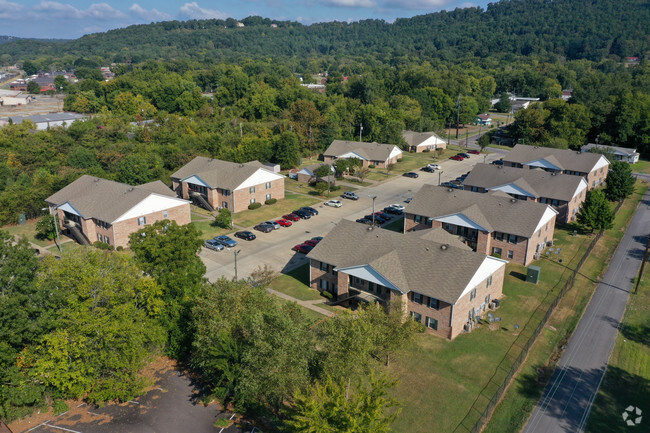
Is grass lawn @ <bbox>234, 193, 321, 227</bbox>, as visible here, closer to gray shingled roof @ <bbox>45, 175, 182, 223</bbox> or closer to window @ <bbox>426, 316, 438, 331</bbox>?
gray shingled roof @ <bbox>45, 175, 182, 223</bbox>

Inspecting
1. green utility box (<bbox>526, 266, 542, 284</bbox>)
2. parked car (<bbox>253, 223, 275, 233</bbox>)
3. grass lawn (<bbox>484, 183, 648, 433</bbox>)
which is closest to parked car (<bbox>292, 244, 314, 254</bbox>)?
parked car (<bbox>253, 223, 275, 233</bbox>)

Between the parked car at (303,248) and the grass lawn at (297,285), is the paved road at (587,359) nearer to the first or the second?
the grass lawn at (297,285)

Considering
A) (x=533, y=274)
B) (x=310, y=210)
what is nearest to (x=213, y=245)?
(x=310, y=210)

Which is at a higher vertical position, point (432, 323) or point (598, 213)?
point (598, 213)

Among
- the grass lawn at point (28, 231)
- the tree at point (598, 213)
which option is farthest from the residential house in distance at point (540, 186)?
the grass lawn at point (28, 231)

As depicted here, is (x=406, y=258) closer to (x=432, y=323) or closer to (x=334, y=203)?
(x=432, y=323)

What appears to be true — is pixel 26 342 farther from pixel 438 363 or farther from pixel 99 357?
pixel 438 363
